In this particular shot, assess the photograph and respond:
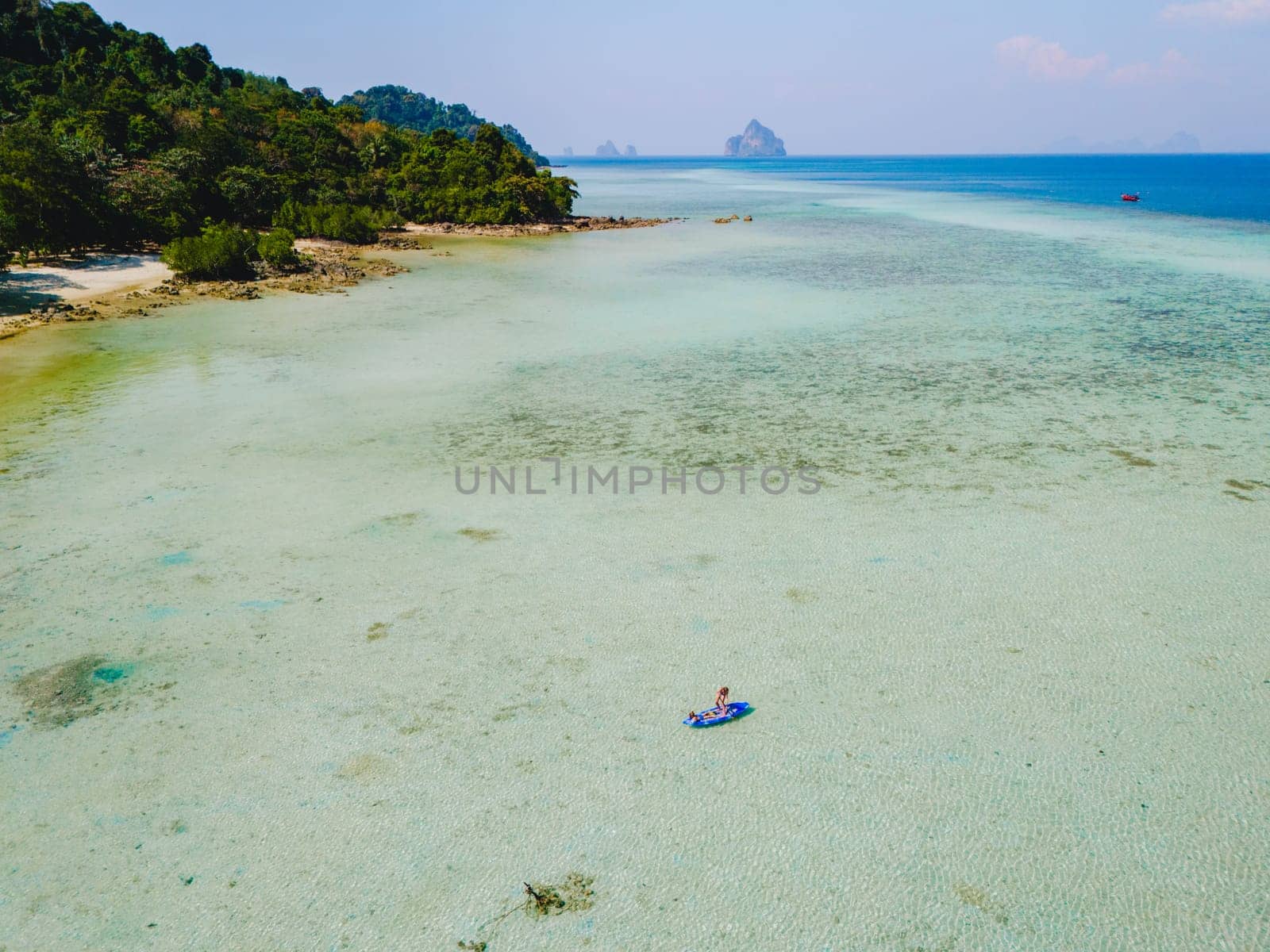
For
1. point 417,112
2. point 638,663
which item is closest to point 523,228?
point 638,663

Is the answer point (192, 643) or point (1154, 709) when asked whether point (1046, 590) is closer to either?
point (1154, 709)

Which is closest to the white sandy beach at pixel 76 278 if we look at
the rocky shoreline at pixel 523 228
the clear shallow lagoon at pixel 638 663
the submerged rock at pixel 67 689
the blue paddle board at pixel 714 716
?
the clear shallow lagoon at pixel 638 663

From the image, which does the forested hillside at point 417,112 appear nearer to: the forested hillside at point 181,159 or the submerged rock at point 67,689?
the forested hillside at point 181,159

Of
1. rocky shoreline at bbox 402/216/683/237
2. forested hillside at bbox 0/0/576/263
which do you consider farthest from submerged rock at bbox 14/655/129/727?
rocky shoreline at bbox 402/216/683/237

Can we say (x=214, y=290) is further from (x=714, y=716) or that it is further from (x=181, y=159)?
(x=714, y=716)

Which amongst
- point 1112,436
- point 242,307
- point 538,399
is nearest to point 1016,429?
point 1112,436

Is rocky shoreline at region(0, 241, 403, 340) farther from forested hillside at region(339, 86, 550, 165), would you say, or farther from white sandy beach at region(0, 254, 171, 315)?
forested hillside at region(339, 86, 550, 165)
